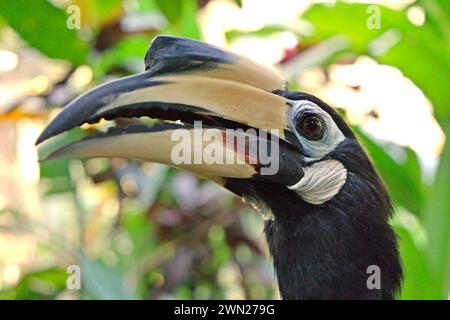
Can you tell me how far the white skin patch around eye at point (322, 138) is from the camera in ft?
3.88

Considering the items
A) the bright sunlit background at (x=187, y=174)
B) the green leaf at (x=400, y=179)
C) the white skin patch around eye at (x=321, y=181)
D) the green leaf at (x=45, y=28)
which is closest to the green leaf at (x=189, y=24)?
the bright sunlit background at (x=187, y=174)

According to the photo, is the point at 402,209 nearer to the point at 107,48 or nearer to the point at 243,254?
the point at 243,254

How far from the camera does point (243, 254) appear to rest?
2.15 m

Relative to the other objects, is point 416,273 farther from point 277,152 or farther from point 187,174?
point 187,174

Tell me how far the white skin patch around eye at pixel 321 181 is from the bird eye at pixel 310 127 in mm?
47

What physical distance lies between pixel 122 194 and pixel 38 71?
1.53ft

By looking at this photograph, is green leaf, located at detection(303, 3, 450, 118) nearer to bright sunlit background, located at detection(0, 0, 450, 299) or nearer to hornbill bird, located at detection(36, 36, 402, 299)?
bright sunlit background, located at detection(0, 0, 450, 299)

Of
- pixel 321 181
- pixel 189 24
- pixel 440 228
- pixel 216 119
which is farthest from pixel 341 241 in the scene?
pixel 189 24

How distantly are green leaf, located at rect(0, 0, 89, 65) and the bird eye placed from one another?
0.58m

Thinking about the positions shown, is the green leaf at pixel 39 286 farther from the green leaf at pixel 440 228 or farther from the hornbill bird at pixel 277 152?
the green leaf at pixel 440 228

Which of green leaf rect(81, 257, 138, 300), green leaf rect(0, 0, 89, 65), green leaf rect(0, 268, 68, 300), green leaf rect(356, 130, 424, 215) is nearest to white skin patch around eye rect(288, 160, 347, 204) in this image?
green leaf rect(356, 130, 424, 215)

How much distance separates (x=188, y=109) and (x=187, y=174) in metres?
0.90

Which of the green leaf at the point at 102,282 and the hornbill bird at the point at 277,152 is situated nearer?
the hornbill bird at the point at 277,152

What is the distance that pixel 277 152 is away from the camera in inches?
45.7
